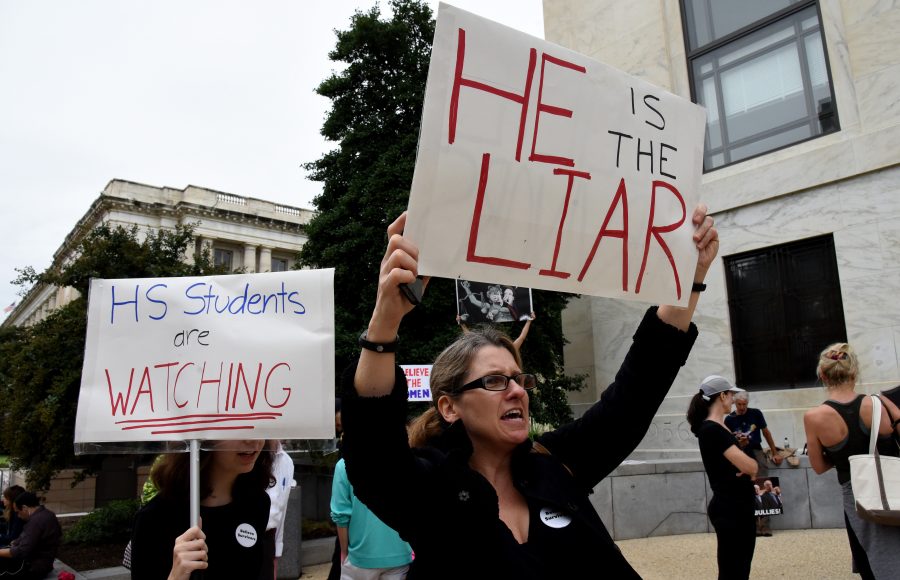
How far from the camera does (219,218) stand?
1937 inches

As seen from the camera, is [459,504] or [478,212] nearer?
[459,504]

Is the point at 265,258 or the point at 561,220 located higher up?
the point at 265,258

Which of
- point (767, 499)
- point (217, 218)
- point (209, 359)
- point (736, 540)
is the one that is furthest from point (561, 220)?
point (217, 218)

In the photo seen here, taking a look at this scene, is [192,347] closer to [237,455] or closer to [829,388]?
[237,455]

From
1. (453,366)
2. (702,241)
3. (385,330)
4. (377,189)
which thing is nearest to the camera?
(385,330)

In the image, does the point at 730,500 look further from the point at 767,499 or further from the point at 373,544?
the point at 767,499

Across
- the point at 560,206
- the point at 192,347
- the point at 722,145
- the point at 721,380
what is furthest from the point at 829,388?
the point at 722,145

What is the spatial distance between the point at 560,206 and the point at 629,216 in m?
0.30

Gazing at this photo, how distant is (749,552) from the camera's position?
4793mm

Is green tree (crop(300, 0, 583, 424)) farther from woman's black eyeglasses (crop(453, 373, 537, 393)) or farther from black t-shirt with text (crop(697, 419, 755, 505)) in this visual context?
woman's black eyeglasses (crop(453, 373, 537, 393))

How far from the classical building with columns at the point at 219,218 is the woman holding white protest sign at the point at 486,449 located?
41.6 m

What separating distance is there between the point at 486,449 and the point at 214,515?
4.95 feet

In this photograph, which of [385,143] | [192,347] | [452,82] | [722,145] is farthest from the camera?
[385,143]

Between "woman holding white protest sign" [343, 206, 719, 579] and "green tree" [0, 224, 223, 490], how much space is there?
499 inches
